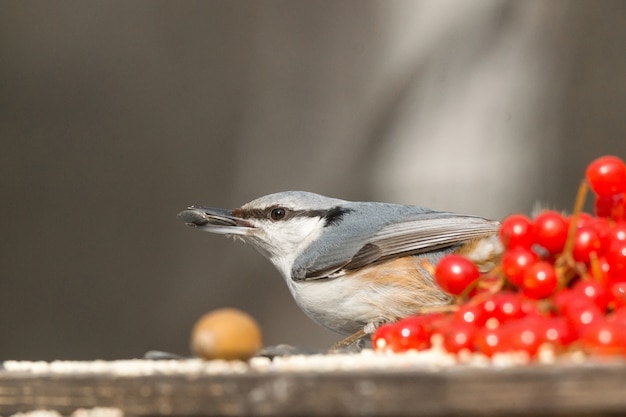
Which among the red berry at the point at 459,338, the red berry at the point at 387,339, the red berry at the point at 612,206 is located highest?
the red berry at the point at 612,206

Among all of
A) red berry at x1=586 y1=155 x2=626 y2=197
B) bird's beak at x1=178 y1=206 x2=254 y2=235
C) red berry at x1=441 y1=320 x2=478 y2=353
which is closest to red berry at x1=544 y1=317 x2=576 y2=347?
red berry at x1=441 y1=320 x2=478 y2=353

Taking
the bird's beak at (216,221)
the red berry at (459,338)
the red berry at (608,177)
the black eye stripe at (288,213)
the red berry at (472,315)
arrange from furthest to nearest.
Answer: the black eye stripe at (288,213), the bird's beak at (216,221), the red berry at (608,177), the red berry at (472,315), the red berry at (459,338)

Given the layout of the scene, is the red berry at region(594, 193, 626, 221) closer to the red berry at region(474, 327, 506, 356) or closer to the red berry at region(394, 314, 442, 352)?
the red berry at region(394, 314, 442, 352)

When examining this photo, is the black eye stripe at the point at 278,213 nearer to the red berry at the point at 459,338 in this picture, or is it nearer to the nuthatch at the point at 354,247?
the nuthatch at the point at 354,247

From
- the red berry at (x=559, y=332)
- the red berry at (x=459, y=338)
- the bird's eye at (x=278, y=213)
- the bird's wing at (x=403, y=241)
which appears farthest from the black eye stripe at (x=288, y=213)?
the red berry at (x=559, y=332)

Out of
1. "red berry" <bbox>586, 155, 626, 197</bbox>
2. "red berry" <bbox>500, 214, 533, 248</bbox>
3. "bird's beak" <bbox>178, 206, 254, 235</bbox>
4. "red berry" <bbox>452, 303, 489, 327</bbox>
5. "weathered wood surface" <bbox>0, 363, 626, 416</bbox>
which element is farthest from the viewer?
"bird's beak" <bbox>178, 206, 254, 235</bbox>

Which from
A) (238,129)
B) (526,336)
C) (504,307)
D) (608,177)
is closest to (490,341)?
(526,336)
